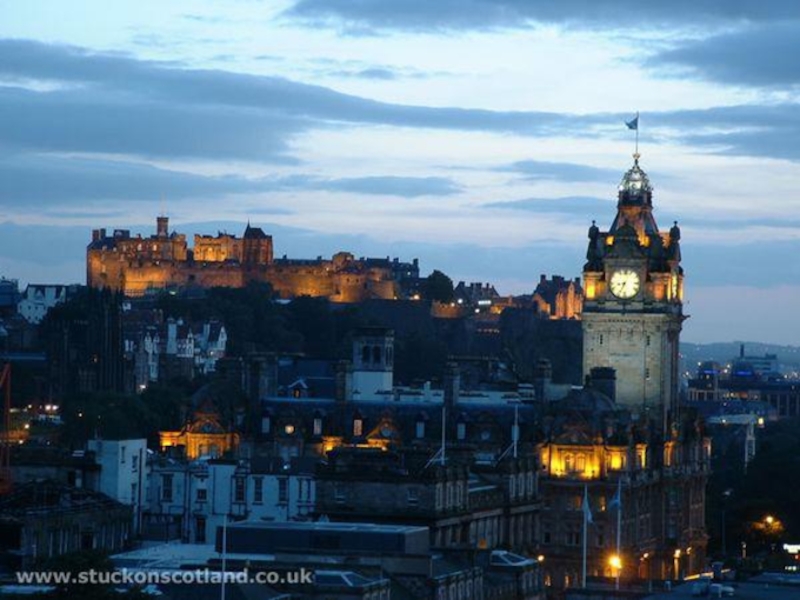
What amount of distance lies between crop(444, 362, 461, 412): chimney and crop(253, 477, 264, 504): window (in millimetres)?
22366

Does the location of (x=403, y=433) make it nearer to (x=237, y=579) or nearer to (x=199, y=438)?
(x=199, y=438)

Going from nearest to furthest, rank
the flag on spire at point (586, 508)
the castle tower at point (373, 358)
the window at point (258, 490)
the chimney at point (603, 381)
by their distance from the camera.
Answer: the window at point (258, 490) < the flag on spire at point (586, 508) < the chimney at point (603, 381) < the castle tower at point (373, 358)

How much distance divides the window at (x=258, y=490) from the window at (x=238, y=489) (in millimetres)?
499

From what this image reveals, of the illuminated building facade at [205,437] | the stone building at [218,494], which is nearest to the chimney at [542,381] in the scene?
the illuminated building facade at [205,437]

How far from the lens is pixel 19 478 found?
130 metres

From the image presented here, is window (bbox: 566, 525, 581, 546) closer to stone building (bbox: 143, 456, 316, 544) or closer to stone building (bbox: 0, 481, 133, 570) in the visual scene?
stone building (bbox: 143, 456, 316, 544)

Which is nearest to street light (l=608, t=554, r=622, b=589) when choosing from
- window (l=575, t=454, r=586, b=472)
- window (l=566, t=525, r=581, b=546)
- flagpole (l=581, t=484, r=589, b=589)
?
flagpole (l=581, t=484, r=589, b=589)

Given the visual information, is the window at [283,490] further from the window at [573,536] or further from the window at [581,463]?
the window at [581,463]

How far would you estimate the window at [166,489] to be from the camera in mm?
133500

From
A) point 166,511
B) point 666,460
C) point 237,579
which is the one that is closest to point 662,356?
point 666,460

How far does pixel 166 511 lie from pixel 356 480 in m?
16.0

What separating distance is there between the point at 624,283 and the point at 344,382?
20966mm

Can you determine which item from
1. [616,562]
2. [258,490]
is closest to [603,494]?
[616,562]

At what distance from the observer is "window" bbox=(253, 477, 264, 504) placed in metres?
131
